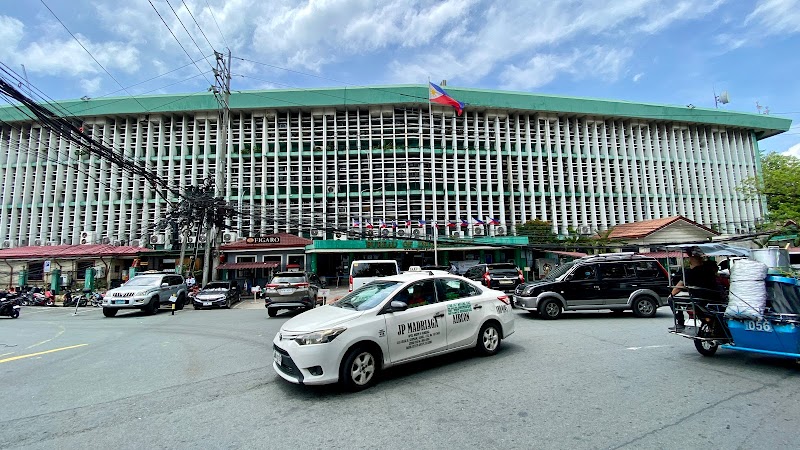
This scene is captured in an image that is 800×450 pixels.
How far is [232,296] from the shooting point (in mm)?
A: 19812

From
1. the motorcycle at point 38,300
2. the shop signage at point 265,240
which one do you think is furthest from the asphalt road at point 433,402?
the shop signage at point 265,240

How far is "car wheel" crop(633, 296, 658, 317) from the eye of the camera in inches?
435

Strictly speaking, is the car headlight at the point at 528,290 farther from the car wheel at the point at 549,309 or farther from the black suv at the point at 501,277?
the black suv at the point at 501,277

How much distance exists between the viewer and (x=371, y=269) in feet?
51.4

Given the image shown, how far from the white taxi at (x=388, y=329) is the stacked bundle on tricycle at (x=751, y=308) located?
121 inches

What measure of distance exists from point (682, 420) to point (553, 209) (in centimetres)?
3535

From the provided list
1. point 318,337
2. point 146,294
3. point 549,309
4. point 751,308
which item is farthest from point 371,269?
point 751,308

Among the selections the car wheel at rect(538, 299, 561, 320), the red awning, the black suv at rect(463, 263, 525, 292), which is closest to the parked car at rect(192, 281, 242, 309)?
the red awning

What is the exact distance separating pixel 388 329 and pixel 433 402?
3.95 feet

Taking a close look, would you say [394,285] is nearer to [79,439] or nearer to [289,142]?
[79,439]

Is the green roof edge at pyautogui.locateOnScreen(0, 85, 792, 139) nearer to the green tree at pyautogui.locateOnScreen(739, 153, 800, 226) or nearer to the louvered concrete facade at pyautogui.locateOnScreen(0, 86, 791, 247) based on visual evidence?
the louvered concrete facade at pyautogui.locateOnScreen(0, 86, 791, 247)

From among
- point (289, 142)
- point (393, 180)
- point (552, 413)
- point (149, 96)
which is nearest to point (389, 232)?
point (393, 180)

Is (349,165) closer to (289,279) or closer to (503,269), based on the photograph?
(503,269)

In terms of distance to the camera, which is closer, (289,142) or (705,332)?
(705,332)
